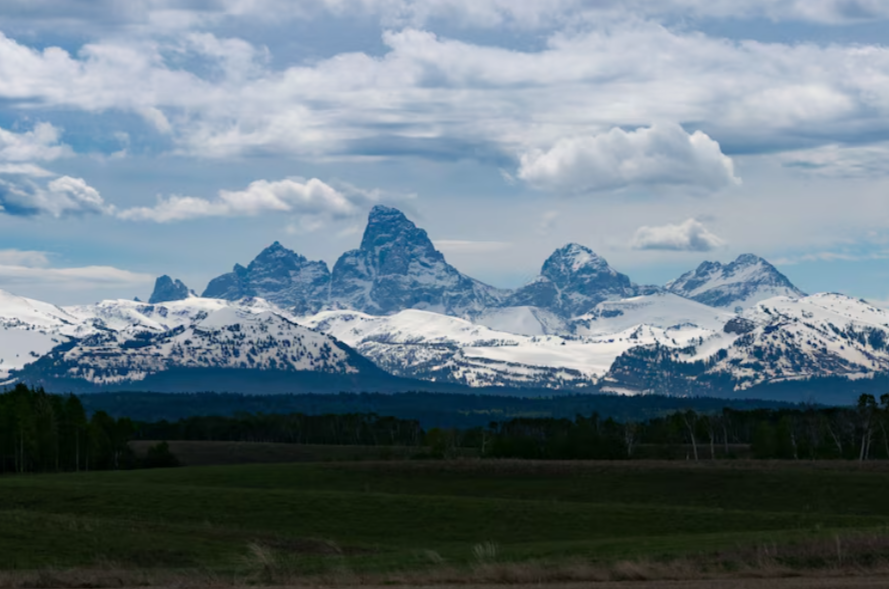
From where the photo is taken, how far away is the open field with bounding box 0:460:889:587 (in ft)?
133

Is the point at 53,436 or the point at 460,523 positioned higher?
the point at 53,436

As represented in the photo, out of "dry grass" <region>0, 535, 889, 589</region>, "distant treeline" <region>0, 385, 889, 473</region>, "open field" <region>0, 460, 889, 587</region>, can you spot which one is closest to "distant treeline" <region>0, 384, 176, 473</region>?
"distant treeline" <region>0, 385, 889, 473</region>

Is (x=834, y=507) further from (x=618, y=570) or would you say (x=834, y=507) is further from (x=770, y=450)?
(x=770, y=450)

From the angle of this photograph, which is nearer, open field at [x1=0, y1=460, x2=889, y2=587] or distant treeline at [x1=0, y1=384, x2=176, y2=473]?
open field at [x1=0, y1=460, x2=889, y2=587]

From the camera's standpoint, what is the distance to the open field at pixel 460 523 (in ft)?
133

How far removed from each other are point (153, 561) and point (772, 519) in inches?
1437

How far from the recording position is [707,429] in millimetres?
196625

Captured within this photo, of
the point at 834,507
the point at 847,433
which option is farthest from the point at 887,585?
the point at 847,433

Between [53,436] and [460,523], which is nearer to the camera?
[460,523]

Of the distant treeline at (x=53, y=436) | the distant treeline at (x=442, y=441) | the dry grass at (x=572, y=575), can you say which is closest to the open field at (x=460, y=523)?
the dry grass at (x=572, y=575)

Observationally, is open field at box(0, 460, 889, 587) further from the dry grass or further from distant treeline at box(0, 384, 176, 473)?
distant treeline at box(0, 384, 176, 473)

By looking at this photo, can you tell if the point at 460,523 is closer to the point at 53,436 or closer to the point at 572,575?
the point at 572,575

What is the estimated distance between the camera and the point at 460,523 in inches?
2825

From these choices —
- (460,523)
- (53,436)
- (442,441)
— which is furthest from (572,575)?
(442,441)
